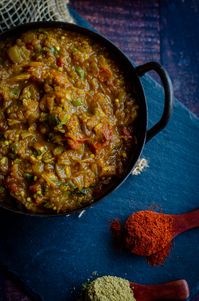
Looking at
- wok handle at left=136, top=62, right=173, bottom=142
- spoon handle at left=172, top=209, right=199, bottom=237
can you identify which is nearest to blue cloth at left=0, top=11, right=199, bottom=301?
spoon handle at left=172, top=209, right=199, bottom=237

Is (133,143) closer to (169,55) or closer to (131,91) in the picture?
(131,91)

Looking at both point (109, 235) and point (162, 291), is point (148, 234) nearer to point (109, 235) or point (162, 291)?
point (109, 235)

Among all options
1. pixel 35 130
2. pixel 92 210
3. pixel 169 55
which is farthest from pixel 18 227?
pixel 169 55

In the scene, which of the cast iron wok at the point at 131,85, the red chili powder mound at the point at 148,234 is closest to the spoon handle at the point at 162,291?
the red chili powder mound at the point at 148,234

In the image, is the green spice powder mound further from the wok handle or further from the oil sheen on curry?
the wok handle

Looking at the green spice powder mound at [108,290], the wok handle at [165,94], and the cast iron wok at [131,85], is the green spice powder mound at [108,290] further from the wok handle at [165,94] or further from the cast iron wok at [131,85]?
the wok handle at [165,94]


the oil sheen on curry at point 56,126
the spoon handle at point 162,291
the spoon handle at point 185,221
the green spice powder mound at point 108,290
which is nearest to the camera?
the oil sheen on curry at point 56,126
